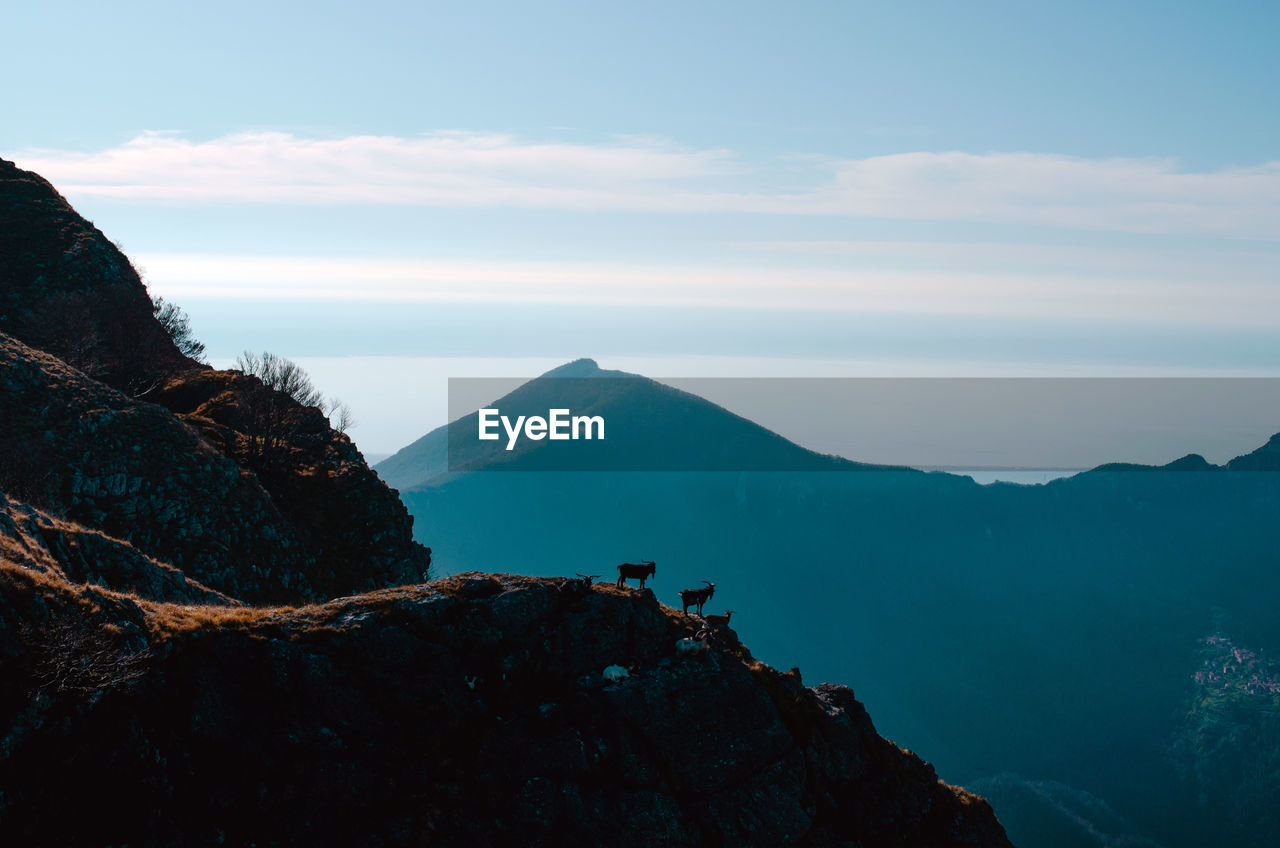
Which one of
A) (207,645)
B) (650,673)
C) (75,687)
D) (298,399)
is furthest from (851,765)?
(298,399)

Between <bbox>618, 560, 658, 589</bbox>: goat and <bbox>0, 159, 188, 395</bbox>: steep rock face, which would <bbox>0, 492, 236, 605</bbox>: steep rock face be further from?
<bbox>0, 159, 188, 395</bbox>: steep rock face

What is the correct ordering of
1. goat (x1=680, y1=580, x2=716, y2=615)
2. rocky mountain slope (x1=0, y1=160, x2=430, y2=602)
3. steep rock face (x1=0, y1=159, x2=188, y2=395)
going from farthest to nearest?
steep rock face (x1=0, y1=159, x2=188, y2=395)
rocky mountain slope (x1=0, y1=160, x2=430, y2=602)
goat (x1=680, y1=580, x2=716, y2=615)

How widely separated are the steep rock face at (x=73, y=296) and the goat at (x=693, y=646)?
242 feet

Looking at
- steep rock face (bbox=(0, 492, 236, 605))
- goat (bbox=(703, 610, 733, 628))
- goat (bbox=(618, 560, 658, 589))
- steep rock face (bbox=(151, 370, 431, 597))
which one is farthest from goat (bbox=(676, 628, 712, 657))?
steep rock face (bbox=(151, 370, 431, 597))

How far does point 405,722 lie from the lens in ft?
122

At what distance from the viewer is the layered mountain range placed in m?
30.8

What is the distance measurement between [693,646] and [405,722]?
52.0 feet

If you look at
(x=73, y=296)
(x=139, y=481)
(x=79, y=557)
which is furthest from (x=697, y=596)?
(x=73, y=296)

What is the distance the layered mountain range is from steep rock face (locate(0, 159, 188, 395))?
101 feet

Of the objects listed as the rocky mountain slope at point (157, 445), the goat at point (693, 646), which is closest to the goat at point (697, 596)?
the goat at point (693, 646)

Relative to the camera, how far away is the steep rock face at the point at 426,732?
101 ft

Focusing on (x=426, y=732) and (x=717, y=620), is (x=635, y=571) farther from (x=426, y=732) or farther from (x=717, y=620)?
(x=426, y=732)

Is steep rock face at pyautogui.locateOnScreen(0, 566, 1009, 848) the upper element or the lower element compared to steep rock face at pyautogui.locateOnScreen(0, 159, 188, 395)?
lower

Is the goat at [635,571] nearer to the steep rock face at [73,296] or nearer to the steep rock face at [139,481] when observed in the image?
the steep rock face at [139,481]
